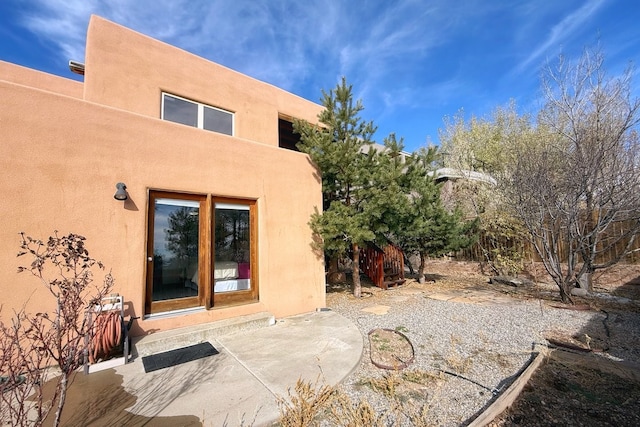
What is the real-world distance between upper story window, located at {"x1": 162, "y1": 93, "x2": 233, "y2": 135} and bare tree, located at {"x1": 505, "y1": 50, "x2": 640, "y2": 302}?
844cm

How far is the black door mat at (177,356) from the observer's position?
395 centimetres

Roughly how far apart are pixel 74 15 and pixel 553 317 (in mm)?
12875

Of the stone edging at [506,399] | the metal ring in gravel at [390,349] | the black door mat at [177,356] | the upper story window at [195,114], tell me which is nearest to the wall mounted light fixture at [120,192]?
the black door mat at [177,356]

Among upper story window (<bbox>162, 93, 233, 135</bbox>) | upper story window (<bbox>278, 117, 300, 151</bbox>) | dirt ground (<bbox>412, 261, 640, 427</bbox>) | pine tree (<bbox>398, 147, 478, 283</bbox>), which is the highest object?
upper story window (<bbox>278, 117, 300, 151</bbox>)

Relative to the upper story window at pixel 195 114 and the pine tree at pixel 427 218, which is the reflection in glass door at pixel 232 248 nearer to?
the upper story window at pixel 195 114

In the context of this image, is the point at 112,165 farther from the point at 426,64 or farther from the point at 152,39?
the point at 426,64

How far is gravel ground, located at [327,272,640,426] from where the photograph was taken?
3.31 m

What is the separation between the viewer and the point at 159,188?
5.02 meters

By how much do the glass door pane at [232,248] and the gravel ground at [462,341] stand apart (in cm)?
261

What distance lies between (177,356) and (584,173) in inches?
386

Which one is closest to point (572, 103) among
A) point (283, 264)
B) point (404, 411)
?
point (283, 264)

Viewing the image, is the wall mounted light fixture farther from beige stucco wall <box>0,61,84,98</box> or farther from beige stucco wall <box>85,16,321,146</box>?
beige stucco wall <box>0,61,84,98</box>

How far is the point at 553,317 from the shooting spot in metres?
6.38

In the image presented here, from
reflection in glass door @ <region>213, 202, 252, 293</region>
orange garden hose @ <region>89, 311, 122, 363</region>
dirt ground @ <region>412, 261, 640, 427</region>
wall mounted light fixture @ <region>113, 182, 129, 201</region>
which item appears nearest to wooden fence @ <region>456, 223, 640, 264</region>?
dirt ground @ <region>412, 261, 640, 427</region>
